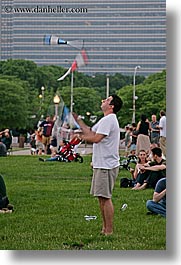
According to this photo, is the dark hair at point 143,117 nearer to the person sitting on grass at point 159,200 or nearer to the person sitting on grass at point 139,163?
the person sitting on grass at point 139,163

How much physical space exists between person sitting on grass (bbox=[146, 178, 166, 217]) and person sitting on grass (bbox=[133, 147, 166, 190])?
33 cm

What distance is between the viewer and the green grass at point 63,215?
16.1ft

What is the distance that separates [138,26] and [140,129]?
34.3 inches

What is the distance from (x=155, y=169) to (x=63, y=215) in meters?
0.79

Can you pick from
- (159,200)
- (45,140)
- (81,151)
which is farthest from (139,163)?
(159,200)

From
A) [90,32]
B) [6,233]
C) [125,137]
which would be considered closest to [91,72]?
[90,32]

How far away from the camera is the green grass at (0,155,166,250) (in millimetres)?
4898

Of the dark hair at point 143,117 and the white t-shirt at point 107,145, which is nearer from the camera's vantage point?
the white t-shirt at point 107,145

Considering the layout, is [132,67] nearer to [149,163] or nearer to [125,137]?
[125,137]

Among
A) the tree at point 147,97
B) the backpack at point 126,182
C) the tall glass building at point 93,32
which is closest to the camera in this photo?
the tall glass building at point 93,32

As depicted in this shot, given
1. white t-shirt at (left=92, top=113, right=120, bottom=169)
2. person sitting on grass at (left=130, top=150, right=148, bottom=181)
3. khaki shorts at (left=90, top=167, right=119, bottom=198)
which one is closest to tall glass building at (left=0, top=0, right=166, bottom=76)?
white t-shirt at (left=92, top=113, right=120, bottom=169)

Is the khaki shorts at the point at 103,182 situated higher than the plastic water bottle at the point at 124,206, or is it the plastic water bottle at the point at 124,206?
the khaki shorts at the point at 103,182

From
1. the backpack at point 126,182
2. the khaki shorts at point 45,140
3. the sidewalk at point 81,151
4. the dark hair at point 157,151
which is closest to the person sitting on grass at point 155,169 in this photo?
the dark hair at point 157,151

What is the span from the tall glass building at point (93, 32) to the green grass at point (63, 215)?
2.82 feet
